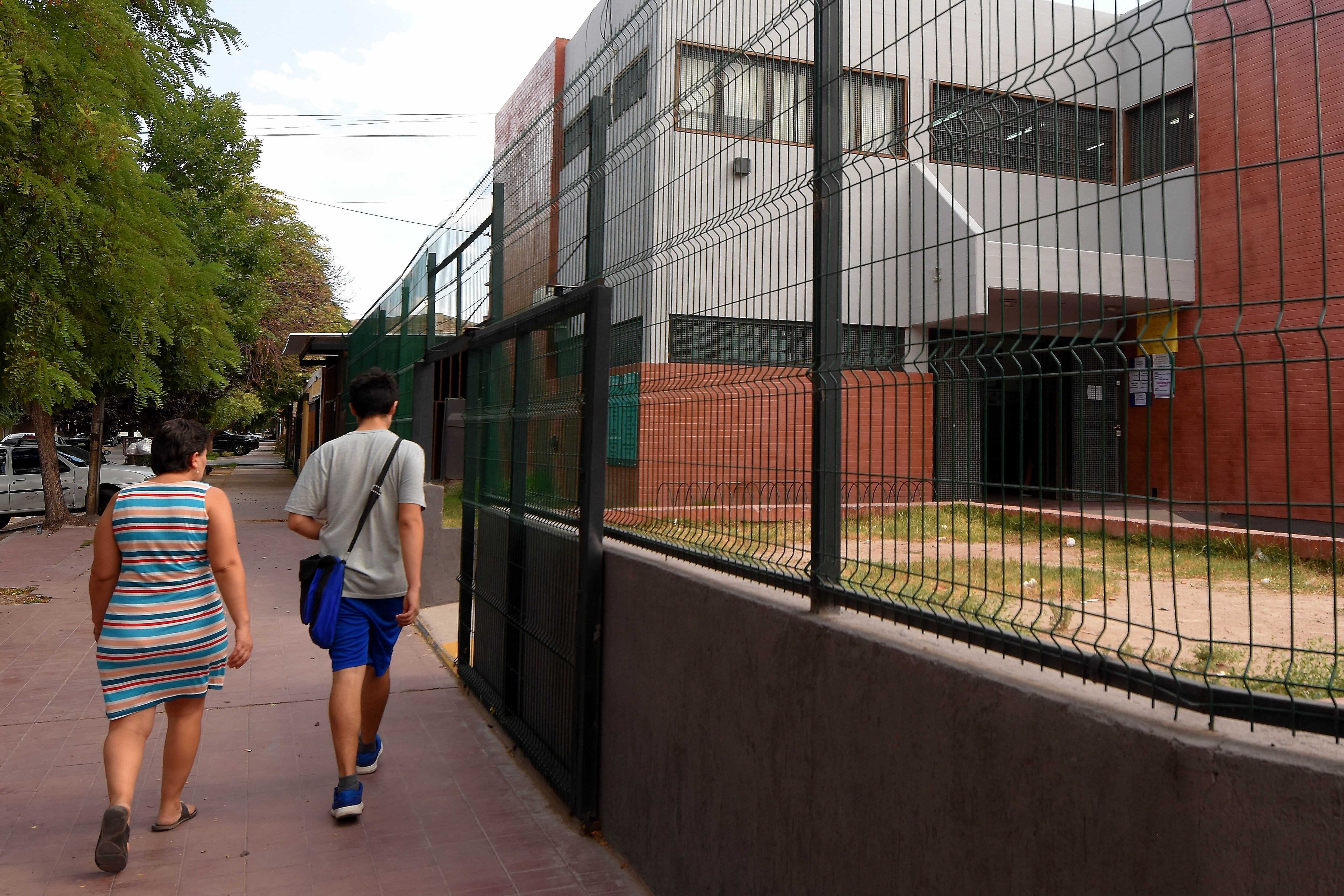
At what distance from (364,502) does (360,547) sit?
0.19 metres

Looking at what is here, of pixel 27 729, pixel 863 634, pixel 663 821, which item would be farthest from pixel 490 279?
pixel 863 634

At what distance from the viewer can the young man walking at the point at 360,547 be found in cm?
423

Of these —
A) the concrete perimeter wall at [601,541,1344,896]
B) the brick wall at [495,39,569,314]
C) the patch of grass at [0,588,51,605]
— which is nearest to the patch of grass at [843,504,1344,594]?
the concrete perimeter wall at [601,541,1344,896]

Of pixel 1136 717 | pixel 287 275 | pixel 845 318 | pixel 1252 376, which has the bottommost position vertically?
pixel 1136 717

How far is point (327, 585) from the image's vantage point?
4.17 m

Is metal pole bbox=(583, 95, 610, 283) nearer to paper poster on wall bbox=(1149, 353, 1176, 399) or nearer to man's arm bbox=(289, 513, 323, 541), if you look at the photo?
man's arm bbox=(289, 513, 323, 541)

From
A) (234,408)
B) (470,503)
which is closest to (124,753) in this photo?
(470,503)

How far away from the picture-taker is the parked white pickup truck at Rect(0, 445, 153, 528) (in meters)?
17.5

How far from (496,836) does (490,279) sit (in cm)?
393

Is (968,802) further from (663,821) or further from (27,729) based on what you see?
(27,729)

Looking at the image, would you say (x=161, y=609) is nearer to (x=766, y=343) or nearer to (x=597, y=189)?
(x=766, y=343)

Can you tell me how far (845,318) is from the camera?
286 cm

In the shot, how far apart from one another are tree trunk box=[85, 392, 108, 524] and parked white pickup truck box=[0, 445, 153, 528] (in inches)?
3.8

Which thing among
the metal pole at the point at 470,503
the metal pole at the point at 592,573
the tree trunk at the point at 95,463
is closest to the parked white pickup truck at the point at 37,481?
the tree trunk at the point at 95,463
